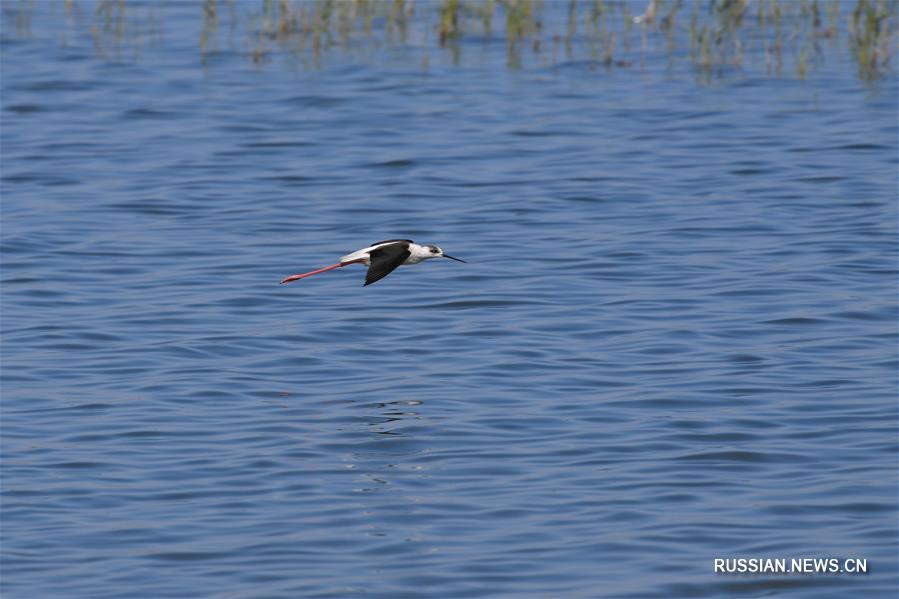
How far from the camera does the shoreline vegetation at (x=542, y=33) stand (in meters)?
19.7

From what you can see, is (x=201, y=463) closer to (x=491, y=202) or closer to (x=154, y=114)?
(x=491, y=202)

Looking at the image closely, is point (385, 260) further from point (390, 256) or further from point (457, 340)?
point (457, 340)

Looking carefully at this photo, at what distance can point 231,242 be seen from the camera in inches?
527

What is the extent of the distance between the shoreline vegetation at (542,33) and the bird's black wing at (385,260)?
962cm

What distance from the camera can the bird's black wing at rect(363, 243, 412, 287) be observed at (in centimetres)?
940

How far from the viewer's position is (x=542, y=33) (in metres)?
21.2

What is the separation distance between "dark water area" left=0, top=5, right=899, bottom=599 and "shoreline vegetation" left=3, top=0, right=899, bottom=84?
68 centimetres

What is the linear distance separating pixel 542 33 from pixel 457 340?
1118 centimetres

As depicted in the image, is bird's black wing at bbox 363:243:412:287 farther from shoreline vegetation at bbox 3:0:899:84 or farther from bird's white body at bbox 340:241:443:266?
shoreline vegetation at bbox 3:0:899:84

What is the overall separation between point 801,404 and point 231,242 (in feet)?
18.5

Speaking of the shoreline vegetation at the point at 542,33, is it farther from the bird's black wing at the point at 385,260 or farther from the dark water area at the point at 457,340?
the bird's black wing at the point at 385,260

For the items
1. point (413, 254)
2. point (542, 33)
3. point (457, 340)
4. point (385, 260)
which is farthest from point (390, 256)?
point (542, 33)

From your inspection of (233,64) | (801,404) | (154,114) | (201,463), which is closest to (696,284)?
(801,404)

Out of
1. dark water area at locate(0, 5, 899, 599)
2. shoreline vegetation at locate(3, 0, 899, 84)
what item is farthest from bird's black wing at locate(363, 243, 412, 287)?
shoreline vegetation at locate(3, 0, 899, 84)
